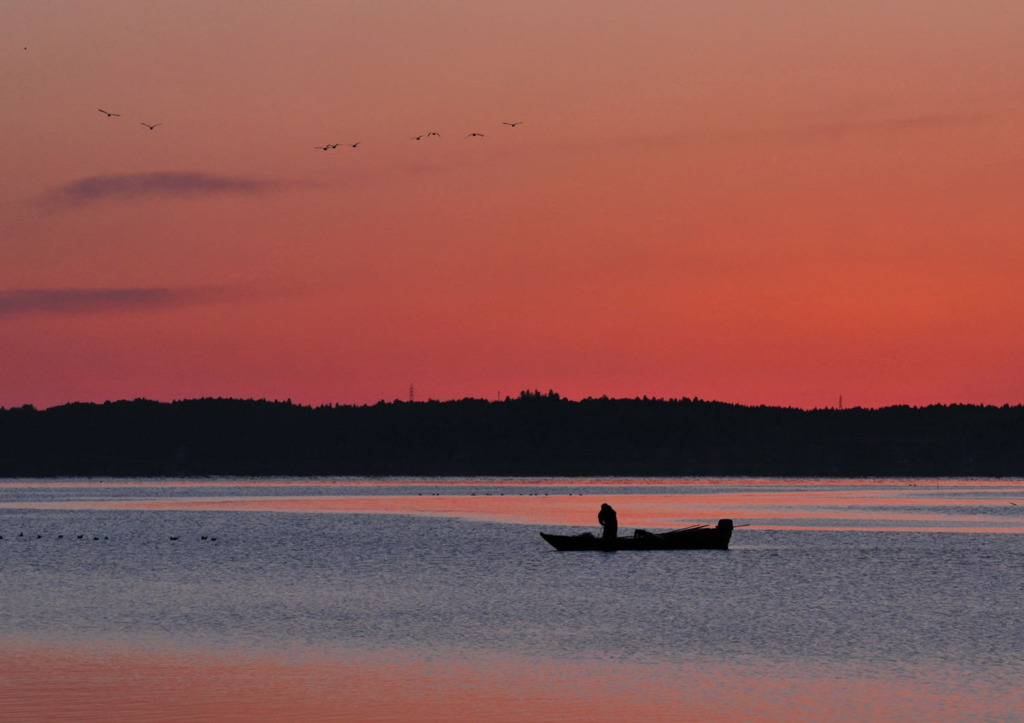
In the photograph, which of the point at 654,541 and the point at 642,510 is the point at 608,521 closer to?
the point at 654,541

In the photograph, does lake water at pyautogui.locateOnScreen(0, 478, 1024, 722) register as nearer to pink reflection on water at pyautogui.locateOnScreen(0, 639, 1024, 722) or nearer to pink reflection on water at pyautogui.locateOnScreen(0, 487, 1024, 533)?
pink reflection on water at pyautogui.locateOnScreen(0, 639, 1024, 722)

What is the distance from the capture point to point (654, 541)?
67.5 meters

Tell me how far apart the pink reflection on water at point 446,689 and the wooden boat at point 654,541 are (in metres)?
34.7

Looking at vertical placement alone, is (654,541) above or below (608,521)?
below

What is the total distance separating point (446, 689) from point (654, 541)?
4040cm

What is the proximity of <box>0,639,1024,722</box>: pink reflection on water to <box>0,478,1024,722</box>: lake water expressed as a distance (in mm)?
97

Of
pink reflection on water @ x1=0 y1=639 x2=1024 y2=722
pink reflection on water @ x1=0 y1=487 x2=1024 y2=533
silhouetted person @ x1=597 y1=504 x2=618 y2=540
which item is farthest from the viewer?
pink reflection on water @ x1=0 y1=487 x2=1024 y2=533

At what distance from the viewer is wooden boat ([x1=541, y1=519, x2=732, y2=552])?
67250mm

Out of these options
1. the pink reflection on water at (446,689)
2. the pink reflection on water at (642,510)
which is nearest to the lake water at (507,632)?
the pink reflection on water at (446,689)

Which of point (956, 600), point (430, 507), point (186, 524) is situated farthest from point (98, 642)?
point (430, 507)

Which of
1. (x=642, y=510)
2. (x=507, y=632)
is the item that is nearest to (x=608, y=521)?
(x=507, y=632)

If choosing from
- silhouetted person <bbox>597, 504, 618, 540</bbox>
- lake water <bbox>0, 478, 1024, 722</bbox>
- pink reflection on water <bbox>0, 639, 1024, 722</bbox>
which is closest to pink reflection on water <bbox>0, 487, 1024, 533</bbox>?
lake water <bbox>0, 478, 1024, 722</bbox>

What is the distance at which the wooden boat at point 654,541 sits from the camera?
221 feet

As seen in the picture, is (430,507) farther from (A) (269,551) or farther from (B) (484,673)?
(B) (484,673)
